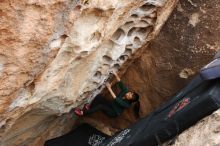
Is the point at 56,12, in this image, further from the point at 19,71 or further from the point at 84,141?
the point at 84,141

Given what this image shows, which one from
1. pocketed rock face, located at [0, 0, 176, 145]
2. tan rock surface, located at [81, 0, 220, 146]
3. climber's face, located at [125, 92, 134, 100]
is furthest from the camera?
climber's face, located at [125, 92, 134, 100]

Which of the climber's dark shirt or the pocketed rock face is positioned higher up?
the pocketed rock face

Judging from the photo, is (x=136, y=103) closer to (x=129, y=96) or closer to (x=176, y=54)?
(x=129, y=96)

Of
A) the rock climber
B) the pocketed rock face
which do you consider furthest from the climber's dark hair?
the pocketed rock face

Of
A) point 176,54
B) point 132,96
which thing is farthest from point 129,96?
point 176,54

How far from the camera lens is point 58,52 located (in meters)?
2.62

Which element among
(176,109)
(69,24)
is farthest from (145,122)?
(69,24)

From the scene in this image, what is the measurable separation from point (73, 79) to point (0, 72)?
2.43ft

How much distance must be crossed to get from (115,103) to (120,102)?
9 cm

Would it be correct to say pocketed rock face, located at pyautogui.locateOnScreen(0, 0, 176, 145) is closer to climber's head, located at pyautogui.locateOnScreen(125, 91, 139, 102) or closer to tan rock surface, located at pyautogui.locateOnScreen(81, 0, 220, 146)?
tan rock surface, located at pyautogui.locateOnScreen(81, 0, 220, 146)

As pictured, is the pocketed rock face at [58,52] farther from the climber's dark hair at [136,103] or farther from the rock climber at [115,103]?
the climber's dark hair at [136,103]

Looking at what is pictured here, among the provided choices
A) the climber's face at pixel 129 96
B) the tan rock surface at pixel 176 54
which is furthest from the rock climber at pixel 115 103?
the tan rock surface at pixel 176 54

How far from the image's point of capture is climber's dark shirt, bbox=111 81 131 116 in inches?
134

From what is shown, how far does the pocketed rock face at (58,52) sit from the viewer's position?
91.8 inches
